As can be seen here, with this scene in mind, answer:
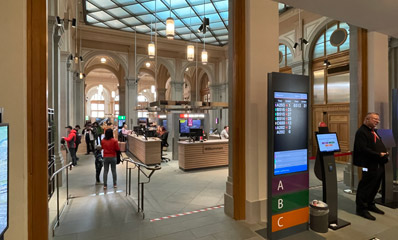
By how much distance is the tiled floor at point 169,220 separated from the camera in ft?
9.89

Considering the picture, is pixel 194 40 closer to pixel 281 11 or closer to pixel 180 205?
pixel 281 11

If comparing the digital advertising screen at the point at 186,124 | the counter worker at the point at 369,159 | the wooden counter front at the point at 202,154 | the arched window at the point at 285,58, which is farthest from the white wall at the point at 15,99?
the arched window at the point at 285,58

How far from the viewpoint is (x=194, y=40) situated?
15047 mm

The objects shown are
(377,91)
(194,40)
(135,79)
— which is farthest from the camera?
(194,40)

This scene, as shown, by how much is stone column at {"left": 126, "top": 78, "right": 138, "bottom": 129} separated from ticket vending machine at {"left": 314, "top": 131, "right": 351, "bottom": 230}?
1228 centimetres

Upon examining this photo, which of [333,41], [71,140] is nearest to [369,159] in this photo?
[333,41]

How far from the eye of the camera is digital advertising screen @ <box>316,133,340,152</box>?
3.17 meters

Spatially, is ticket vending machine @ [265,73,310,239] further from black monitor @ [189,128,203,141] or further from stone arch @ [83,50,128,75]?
stone arch @ [83,50,128,75]

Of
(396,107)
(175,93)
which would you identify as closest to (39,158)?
(396,107)

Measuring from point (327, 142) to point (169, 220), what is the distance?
2.78 m

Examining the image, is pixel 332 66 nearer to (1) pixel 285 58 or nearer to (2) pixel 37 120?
(1) pixel 285 58

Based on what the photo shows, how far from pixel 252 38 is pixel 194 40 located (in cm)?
1251

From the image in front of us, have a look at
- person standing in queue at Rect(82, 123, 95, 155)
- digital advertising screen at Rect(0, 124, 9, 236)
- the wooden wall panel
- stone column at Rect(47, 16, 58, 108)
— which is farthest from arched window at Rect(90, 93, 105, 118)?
digital advertising screen at Rect(0, 124, 9, 236)

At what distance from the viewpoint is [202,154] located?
25.9ft
